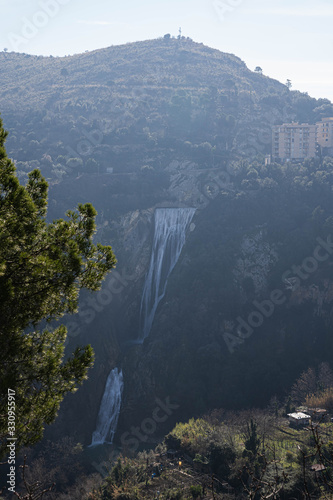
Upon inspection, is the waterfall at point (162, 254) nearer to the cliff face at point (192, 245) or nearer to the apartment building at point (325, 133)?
the cliff face at point (192, 245)

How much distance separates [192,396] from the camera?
54656mm

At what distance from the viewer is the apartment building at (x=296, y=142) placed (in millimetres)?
97375

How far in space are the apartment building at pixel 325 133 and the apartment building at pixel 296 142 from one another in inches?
185

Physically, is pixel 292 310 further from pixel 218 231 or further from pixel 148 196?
pixel 148 196

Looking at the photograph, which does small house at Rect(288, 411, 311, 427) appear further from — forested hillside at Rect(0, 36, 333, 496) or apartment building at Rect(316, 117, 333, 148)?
apartment building at Rect(316, 117, 333, 148)

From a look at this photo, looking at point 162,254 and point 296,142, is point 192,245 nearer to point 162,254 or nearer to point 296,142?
point 162,254

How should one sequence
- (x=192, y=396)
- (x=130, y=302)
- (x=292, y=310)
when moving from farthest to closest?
(x=130, y=302)
(x=292, y=310)
(x=192, y=396)

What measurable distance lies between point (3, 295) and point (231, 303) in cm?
5504

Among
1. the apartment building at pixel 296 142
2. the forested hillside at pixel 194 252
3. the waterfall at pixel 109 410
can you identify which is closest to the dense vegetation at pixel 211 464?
the waterfall at pixel 109 410

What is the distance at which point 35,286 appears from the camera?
1188cm

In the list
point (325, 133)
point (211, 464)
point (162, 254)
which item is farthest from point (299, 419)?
point (325, 133)

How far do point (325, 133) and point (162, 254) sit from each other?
A: 56.0 metres

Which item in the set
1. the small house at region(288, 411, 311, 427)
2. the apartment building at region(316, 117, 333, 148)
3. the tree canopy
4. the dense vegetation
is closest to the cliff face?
the dense vegetation

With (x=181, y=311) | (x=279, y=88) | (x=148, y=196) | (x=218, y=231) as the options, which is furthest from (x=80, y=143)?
(x=279, y=88)
